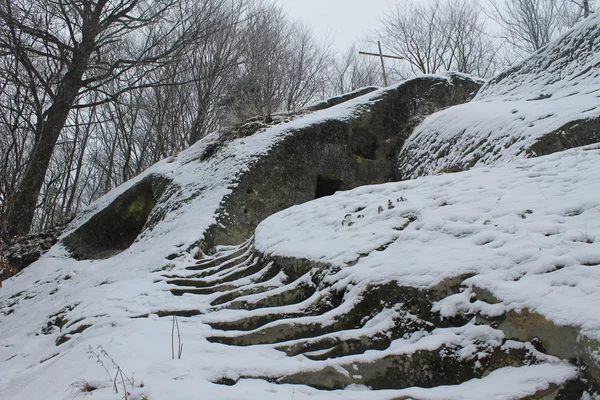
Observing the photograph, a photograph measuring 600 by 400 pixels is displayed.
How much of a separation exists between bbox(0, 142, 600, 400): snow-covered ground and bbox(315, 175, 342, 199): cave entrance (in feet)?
9.93

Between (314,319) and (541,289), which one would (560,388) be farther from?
(314,319)

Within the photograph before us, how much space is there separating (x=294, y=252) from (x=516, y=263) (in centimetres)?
213

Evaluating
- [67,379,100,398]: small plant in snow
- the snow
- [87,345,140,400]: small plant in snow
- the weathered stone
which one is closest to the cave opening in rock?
the weathered stone

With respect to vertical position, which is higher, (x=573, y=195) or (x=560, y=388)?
(x=573, y=195)

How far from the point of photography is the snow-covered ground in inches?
81.4

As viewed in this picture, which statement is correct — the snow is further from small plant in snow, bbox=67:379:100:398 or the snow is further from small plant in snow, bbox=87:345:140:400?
small plant in snow, bbox=67:379:100:398

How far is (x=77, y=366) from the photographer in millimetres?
2738

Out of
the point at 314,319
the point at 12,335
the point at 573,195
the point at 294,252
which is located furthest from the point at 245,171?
the point at 573,195

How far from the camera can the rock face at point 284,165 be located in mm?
7410

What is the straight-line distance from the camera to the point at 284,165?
7.88 meters

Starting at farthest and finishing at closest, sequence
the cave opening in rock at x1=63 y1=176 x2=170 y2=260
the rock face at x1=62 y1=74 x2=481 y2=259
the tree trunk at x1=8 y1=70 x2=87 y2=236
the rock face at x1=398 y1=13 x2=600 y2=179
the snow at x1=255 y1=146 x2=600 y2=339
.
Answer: the tree trunk at x1=8 y1=70 x2=87 y2=236 → the cave opening in rock at x1=63 y1=176 x2=170 y2=260 → the rock face at x1=62 y1=74 x2=481 y2=259 → the rock face at x1=398 y1=13 x2=600 y2=179 → the snow at x1=255 y1=146 x2=600 y2=339

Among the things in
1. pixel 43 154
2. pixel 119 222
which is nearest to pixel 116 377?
pixel 119 222

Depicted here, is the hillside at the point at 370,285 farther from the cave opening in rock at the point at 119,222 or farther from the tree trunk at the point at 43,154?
the tree trunk at the point at 43,154

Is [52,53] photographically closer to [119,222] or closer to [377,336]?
[119,222]
